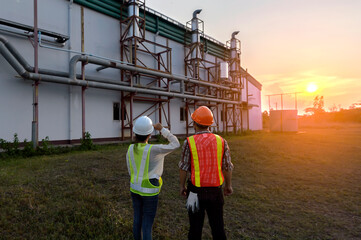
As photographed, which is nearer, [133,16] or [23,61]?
[23,61]

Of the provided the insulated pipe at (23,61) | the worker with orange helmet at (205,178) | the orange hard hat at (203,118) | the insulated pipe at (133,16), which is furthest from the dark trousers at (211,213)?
the insulated pipe at (133,16)

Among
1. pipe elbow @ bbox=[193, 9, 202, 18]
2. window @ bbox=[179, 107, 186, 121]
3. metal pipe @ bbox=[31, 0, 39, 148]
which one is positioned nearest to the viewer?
metal pipe @ bbox=[31, 0, 39, 148]

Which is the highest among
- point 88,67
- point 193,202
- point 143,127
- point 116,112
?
point 88,67

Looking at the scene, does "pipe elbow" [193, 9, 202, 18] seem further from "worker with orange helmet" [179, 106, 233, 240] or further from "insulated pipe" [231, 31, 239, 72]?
"worker with orange helmet" [179, 106, 233, 240]

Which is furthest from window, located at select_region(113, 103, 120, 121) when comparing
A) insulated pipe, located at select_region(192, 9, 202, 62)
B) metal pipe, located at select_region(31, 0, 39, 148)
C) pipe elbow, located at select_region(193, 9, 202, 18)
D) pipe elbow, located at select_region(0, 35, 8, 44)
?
pipe elbow, located at select_region(193, 9, 202, 18)

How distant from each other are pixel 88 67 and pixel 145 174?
11575mm

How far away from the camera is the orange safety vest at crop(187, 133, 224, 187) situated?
220cm

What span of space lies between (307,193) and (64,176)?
619 centimetres

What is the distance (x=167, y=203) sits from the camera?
4406mm

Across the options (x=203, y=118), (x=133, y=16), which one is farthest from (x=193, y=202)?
(x=133, y=16)

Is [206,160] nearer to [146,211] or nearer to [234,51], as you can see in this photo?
[146,211]

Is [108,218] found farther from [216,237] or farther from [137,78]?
[137,78]

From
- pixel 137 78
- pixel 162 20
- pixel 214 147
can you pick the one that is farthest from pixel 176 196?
pixel 162 20

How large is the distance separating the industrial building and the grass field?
3.85 meters
